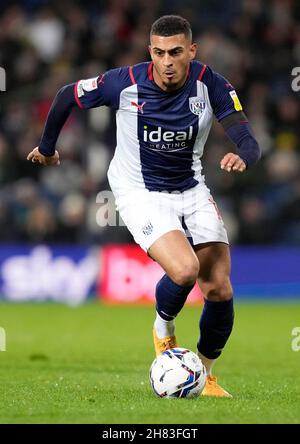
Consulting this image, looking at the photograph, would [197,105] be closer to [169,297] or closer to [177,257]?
[177,257]

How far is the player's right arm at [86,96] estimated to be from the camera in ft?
23.7

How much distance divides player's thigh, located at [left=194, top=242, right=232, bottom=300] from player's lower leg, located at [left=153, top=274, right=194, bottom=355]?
22cm

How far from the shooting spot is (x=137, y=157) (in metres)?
7.32

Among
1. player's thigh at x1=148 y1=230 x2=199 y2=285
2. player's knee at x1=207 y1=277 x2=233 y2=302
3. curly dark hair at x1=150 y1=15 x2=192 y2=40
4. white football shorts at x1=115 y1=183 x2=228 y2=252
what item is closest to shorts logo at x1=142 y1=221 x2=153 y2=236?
white football shorts at x1=115 y1=183 x2=228 y2=252


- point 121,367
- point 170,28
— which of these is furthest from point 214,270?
point 121,367

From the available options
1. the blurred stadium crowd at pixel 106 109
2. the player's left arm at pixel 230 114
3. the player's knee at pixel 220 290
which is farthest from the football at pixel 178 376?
the blurred stadium crowd at pixel 106 109

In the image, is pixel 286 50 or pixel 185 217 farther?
pixel 286 50

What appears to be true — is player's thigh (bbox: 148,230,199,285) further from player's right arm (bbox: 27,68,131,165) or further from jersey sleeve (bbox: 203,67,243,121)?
player's right arm (bbox: 27,68,131,165)

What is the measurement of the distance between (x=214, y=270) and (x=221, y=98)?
1165 mm

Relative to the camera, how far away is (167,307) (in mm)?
7074
